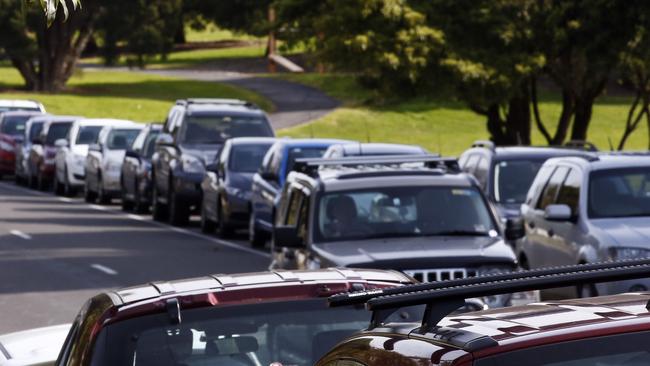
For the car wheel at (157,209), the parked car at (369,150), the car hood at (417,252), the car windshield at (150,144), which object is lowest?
the car wheel at (157,209)

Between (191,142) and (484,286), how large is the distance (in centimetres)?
2538

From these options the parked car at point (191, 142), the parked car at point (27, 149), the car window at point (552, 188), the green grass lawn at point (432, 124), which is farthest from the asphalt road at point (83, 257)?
the green grass lawn at point (432, 124)

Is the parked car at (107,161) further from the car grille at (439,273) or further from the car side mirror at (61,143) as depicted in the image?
the car grille at (439,273)

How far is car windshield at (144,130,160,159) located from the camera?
3230cm

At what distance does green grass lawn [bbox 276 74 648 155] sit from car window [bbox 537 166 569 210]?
40729mm

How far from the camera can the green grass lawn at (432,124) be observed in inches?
2458

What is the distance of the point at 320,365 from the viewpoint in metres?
4.38

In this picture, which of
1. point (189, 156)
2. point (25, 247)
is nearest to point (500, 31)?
point (189, 156)

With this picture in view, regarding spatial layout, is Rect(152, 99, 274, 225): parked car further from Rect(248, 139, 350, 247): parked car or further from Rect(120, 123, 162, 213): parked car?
Rect(248, 139, 350, 247): parked car

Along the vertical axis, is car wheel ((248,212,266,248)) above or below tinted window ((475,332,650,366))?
below

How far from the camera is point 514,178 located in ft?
69.5

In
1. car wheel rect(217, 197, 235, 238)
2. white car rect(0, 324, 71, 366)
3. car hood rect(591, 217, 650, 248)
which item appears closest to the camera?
A: white car rect(0, 324, 71, 366)

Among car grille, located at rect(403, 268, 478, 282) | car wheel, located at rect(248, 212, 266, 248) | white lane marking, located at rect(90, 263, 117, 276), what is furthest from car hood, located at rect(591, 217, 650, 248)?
car wheel, located at rect(248, 212, 266, 248)

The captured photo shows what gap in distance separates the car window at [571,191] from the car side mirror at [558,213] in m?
0.30
